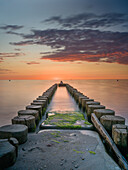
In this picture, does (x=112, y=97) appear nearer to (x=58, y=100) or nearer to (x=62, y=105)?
(x=58, y=100)

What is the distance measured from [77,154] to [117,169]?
3.12 ft

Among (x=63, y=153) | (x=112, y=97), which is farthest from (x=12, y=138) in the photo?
(x=112, y=97)

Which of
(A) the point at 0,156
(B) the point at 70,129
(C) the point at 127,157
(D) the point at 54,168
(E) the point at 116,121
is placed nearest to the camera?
(A) the point at 0,156

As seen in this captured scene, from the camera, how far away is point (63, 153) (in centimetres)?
Answer: 355

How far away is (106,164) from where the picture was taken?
319cm

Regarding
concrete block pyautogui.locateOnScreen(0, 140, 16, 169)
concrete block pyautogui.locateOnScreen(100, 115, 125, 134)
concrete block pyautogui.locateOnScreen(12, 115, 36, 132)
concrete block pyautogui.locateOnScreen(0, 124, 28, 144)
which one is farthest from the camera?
concrete block pyautogui.locateOnScreen(100, 115, 125, 134)

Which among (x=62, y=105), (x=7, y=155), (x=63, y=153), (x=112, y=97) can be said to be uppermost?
(x=7, y=155)

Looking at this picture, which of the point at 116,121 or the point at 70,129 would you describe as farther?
the point at 70,129

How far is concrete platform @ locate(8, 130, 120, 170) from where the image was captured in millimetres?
3086

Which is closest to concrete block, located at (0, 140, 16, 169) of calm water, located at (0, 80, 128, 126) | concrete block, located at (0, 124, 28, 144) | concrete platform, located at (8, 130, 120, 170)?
concrete platform, located at (8, 130, 120, 170)

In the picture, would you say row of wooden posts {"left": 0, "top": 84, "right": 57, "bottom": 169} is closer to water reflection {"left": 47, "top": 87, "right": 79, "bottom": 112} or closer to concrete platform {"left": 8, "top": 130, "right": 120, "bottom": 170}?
concrete platform {"left": 8, "top": 130, "right": 120, "bottom": 170}

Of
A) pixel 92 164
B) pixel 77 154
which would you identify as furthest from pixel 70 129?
pixel 92 164

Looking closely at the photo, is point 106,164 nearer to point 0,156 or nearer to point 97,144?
point 97,144

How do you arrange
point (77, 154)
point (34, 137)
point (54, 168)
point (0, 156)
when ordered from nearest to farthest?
point (0, 156) < point (54, 168) < point (77, 154) < point (34, 137)
